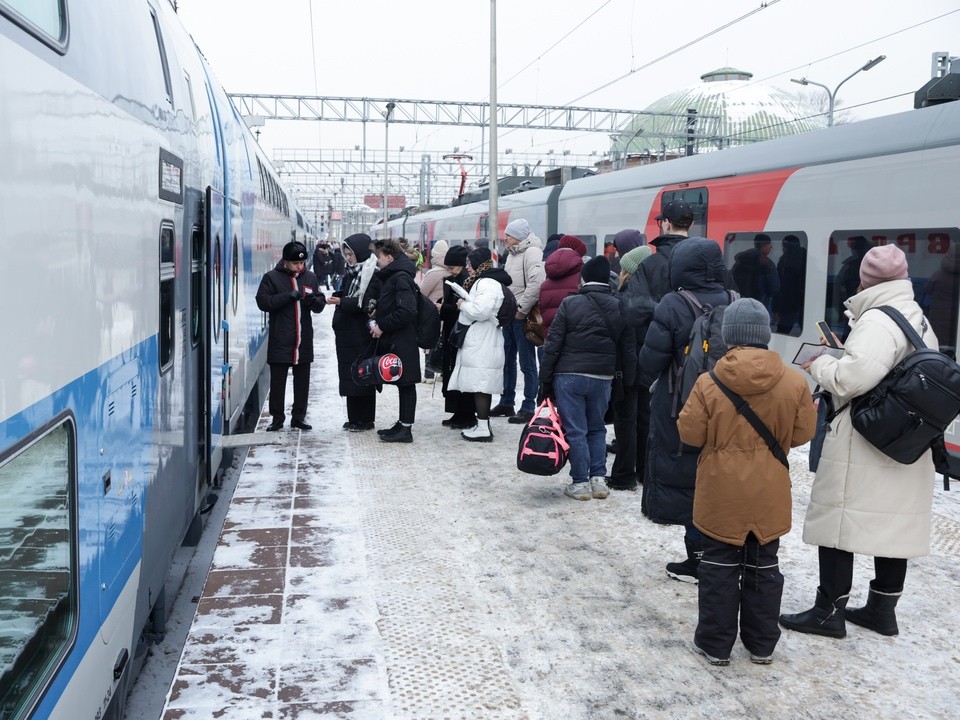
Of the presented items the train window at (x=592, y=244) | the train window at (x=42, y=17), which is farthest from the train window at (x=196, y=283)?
the train window at (x=592, y=244)

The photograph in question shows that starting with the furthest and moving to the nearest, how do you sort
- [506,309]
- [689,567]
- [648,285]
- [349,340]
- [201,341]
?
[349,340] < [506,309] < [648,285] < [689,567] < [201,341]

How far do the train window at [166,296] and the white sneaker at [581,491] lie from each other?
11.4ft

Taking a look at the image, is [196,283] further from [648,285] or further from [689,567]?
[689,567]

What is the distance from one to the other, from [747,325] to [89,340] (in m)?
2.66

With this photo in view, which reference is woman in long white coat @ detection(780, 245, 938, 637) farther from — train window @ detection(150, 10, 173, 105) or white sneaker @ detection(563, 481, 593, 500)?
train window @ detection(150, 10, 173, 105)

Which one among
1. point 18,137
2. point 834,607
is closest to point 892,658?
point 834,607

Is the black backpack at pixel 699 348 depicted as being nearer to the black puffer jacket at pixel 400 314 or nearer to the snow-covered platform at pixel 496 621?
the snow-covered platform at pixel 496 621

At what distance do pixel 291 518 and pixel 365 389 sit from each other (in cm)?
273

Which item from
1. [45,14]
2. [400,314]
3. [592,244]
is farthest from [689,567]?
[592,244]

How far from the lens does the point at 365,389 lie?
8766mm

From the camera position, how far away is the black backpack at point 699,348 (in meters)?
4.68

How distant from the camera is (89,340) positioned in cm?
240

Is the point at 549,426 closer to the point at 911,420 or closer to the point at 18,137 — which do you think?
the point at 911,420

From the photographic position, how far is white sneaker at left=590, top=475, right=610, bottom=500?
671cm
